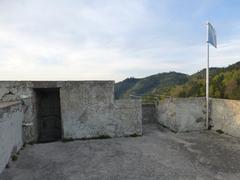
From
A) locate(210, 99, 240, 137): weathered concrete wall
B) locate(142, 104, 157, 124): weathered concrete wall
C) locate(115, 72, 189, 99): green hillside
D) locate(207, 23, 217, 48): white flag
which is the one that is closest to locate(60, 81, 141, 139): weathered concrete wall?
locate(142, 104, 157, 124): weathered concrete wall

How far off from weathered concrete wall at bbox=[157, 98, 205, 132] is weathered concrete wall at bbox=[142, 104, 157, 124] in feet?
4.92

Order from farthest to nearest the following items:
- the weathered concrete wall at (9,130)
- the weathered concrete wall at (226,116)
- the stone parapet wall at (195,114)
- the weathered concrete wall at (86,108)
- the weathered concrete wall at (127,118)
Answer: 1. the stone parapet wall at (195,114)
2. the weathered concrete wall at (127,118)
3. the weathered concrete wall at (226,116)
4. the weathered concrete wall at (86,108)
5. the weathered concrete wall at (9,130)

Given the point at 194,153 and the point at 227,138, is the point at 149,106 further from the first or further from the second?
the point at 194,153

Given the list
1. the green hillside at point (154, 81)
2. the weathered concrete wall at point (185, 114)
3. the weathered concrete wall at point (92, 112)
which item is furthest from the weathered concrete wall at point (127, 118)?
the green hillside at point (154, 81)

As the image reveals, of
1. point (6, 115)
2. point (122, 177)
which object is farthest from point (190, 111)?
point (6, 115)

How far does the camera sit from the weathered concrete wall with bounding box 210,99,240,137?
8.33 meters

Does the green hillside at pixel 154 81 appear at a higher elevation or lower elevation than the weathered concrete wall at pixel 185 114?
higher

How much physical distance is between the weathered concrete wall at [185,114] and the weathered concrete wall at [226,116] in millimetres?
443

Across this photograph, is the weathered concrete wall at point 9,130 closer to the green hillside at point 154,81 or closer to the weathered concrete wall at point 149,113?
the weathered concrete wall at point 149,113

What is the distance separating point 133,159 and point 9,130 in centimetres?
307

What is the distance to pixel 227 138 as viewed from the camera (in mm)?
8242

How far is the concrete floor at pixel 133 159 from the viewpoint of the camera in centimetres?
521

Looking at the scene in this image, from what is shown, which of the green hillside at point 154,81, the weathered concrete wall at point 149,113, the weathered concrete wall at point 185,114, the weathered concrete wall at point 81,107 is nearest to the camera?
the weathered concrete wall at point 81,107

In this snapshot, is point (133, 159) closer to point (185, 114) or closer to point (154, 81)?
point (185, 114)
